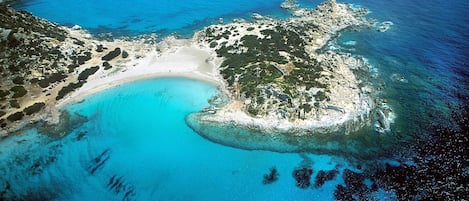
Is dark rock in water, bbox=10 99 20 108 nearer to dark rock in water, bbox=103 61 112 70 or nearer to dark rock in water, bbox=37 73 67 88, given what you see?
dark rock in water, bbox=37 73 67 88

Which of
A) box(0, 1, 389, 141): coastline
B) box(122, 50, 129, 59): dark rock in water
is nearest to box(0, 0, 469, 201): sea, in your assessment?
box(0, 1, 389, 141): coastline

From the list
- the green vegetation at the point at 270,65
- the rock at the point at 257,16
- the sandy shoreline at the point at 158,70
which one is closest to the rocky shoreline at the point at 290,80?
the green vegetation at the point at 270,65

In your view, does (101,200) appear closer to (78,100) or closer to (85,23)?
(78,100)

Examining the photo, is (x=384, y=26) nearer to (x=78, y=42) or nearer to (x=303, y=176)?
(x=303, y=176)

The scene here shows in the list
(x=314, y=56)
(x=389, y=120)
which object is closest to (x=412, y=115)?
(x=389, y=120)

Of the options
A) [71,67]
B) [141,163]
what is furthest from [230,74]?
[71,67]
